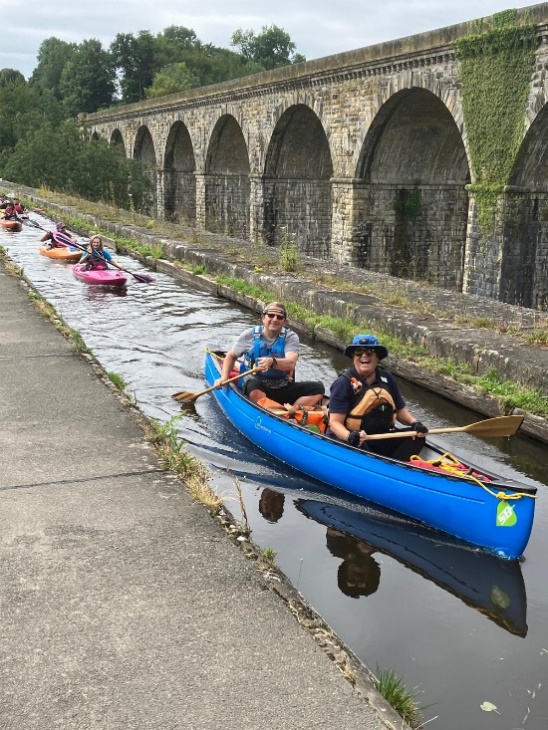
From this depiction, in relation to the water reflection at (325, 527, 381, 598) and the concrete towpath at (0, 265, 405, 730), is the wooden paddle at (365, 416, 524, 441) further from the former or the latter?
the concrete towpath at (0, 265, 405, 730)

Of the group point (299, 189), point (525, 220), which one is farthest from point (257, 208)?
point (525, 220)

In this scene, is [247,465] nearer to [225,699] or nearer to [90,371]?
[90,371]

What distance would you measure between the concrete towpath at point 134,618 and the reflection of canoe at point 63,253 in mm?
13009

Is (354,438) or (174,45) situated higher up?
(174,45)

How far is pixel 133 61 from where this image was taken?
74375 millimetres

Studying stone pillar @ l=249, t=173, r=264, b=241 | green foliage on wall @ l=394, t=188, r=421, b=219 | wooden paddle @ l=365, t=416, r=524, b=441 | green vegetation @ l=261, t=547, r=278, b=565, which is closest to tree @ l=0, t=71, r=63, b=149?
stone pillar @ l=249, t=173, r=264, b=241

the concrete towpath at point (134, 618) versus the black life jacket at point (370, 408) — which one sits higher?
the black life jacket at point (370, 408)

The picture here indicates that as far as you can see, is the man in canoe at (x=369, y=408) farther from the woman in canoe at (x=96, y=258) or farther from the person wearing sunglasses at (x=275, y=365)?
the woman in canoe at (x=96, y=258)

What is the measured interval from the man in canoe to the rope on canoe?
265 mm

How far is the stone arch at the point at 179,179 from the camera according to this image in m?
37.8

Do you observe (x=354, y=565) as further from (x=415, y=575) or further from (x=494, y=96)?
(x=494, y=96)

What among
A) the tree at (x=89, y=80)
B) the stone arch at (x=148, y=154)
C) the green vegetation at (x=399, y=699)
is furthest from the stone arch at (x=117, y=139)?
the green vegetation at (x=399, y=699)

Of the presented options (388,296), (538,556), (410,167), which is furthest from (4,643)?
(410,167)

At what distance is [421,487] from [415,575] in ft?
2.29
